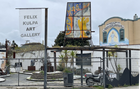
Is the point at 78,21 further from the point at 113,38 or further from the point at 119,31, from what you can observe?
the point at 113,38

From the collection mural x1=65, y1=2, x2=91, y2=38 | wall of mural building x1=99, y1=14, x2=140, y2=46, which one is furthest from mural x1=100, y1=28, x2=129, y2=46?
mural x1=65, y1=2, x2=91, y2=38

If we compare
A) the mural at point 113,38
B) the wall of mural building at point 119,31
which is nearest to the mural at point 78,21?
the wall of mural building at point 119,31

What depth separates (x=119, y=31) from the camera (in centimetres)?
3009

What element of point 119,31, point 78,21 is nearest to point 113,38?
point 119,31

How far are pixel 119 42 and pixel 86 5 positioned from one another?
40.7 ft

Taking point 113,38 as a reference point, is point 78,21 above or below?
above

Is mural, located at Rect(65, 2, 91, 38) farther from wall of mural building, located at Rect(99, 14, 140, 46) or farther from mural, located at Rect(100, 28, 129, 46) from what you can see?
mural, located at Rect(100, 28, 129, 46)

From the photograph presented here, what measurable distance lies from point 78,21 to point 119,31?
12.3 metres

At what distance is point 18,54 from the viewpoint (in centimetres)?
3197

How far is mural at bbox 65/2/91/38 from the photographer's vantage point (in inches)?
790

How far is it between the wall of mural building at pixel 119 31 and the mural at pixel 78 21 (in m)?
11.1

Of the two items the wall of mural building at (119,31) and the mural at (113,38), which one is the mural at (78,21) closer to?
the wall of mural building at (119,31)

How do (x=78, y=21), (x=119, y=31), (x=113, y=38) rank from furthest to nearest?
(x=113, y=38) < (x=119, y=31) < (x=78, y=21)

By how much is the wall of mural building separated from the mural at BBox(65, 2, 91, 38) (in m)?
11.1
